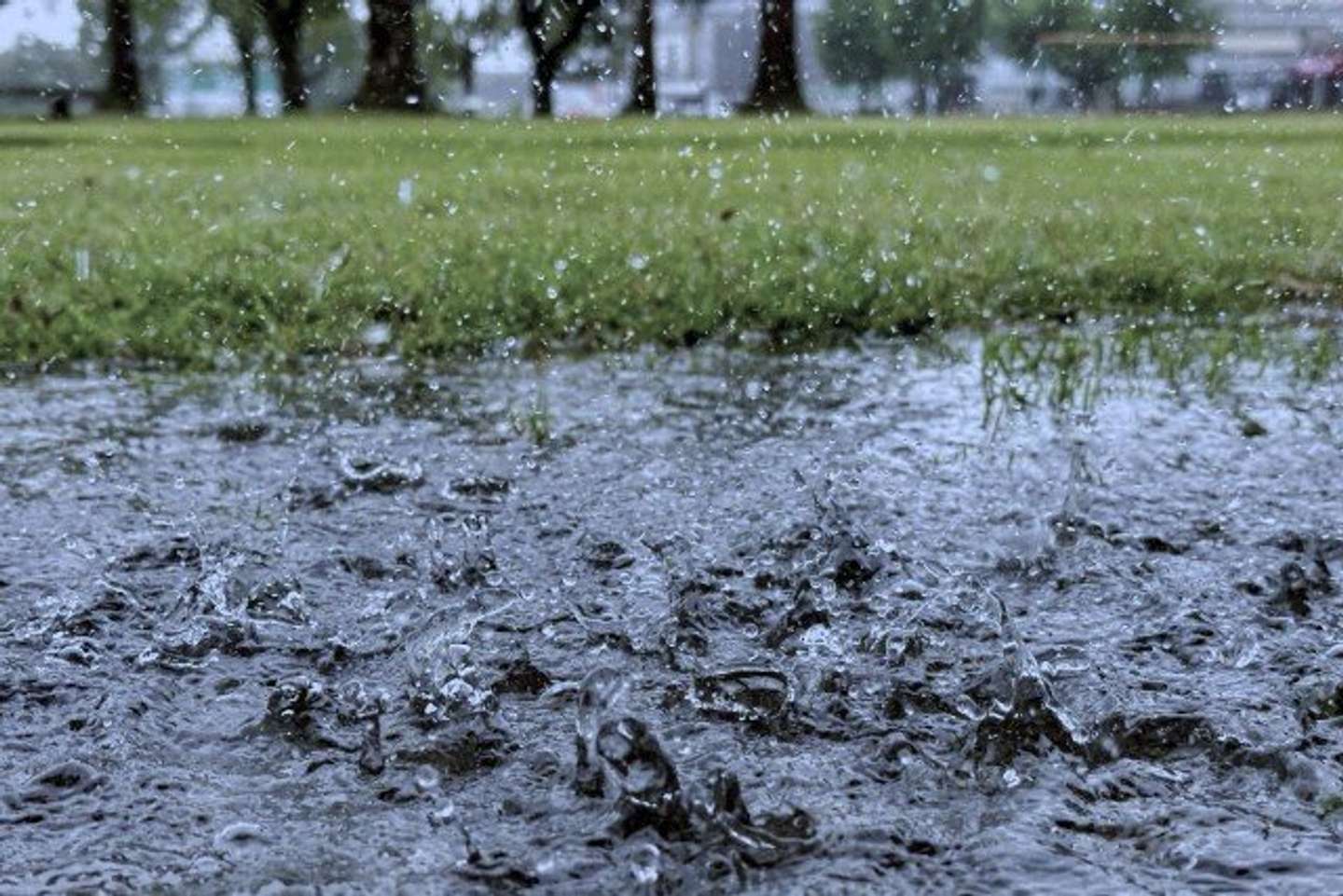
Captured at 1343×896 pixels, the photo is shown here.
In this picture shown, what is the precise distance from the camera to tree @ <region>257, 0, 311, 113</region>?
19562mm

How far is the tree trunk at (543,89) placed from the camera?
685 inches

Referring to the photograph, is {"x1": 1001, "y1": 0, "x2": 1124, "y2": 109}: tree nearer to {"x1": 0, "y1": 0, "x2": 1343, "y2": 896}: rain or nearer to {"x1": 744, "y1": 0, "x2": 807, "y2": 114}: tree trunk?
{"x1": 744, "y1": 0, "x2": 807, "y2": 114}: tree trunk

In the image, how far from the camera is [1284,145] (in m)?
12.5

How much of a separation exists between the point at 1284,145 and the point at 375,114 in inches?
336

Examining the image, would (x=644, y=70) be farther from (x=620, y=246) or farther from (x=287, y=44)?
(x=620, y=246)

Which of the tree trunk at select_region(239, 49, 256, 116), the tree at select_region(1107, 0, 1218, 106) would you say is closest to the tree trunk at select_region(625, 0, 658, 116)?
the tree trunk at select_region(239, 49, 256, 116)

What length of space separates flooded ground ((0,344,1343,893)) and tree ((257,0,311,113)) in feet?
50.3

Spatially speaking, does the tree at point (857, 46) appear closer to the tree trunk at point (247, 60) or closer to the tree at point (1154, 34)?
the tree at point (1154, 34)

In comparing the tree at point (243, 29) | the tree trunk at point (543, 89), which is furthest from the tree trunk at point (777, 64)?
the tree at point (243, 29)

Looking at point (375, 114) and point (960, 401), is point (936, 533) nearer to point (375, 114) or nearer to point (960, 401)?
point (960, 401)

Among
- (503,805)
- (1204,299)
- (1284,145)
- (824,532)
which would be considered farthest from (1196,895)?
(1284,145)

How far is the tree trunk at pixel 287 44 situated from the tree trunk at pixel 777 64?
18.3 ft

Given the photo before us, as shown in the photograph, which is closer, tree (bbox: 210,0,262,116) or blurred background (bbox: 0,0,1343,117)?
blurred background (bbox: 0,0,1343,117)

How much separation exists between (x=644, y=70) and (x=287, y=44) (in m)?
5.75
